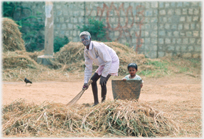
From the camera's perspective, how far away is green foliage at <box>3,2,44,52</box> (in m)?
11.4

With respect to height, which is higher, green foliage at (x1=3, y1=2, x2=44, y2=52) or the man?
green foliage at (x1=3, y1=2, x2=44, y2=52)

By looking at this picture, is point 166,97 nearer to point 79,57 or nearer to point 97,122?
point 97,122

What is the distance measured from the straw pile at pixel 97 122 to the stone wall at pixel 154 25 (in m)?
7.44

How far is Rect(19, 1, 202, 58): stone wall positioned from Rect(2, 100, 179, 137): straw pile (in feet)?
24.4

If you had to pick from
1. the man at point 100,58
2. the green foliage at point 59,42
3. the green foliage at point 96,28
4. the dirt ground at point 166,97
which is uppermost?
the green foliage at point 96,28

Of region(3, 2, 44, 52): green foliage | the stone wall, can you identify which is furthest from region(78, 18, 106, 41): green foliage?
region(3, 2, 44, 52): green foliage

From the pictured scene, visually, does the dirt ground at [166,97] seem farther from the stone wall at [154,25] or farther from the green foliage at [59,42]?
the green foliage at [59,42]

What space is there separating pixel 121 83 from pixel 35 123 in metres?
1.40

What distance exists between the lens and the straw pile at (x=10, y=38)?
9.55 m

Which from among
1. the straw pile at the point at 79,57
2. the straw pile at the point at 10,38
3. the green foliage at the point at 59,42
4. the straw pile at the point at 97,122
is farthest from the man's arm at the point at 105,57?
the green foliage at the point at 59,42

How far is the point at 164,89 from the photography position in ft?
20.1

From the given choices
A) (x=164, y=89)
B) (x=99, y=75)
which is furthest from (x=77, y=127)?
(x=164, y=89)

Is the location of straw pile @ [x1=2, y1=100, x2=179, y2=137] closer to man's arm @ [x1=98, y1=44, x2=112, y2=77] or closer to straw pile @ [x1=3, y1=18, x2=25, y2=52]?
man's arm @ [x1=98, y1=44, x2=112, y2=77]

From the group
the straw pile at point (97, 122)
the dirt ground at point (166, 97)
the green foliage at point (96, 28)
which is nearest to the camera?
the straw pile at point (97, 122)
